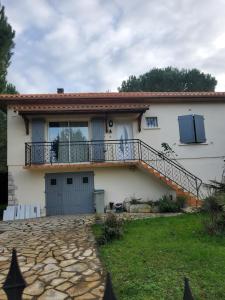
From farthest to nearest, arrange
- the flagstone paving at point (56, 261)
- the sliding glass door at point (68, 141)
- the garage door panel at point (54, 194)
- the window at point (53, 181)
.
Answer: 1. the sliding glass door at point (68, 141)
2. the window at point (53, 181)
3. the garage door panel at point (54, 194)
4. the flagstone paving at point (56, 261)

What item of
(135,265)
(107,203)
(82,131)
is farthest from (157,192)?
(135,265)

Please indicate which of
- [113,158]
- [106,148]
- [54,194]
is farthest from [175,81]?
[54,194]

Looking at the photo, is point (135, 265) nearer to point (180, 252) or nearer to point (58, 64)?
point (180, 252)

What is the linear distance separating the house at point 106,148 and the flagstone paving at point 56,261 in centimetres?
387

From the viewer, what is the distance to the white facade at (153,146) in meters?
12.8

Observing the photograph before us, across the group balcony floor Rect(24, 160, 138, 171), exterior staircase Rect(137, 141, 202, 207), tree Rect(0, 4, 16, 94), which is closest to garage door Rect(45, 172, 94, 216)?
balcony floor Rect(24, 160, 138, 171)

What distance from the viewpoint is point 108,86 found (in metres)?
30.9

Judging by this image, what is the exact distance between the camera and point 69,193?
12.9m

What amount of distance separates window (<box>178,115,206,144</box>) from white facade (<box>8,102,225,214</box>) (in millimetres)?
232

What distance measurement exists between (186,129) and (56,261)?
1066cm

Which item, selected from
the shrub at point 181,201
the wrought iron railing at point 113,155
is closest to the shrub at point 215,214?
the shrub at point 181,201

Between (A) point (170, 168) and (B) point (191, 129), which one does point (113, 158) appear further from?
(B) point (191, 129)

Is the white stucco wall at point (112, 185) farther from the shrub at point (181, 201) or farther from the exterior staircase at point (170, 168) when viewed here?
the shrub at point (181, 201)

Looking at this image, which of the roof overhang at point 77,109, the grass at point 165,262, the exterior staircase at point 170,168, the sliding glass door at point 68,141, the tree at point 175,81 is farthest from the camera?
the tree at point 175,81
